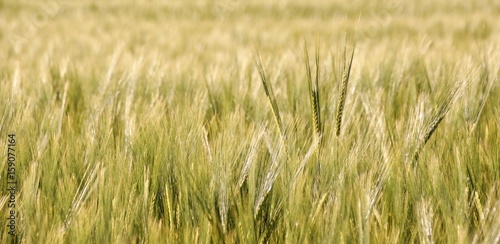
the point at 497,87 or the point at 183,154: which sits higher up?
the point at 497,87

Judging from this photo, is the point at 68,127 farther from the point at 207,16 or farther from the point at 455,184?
the point at 207,16

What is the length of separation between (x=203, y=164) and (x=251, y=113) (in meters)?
0.47

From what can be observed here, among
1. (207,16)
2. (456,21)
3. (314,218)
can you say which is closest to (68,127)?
(314,218)

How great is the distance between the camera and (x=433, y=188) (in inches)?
29.3

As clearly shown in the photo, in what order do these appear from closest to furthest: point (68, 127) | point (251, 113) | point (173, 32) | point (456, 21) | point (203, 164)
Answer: point (203, 164) < point (68, 127) < point (251, 113) < point (173, 32) < point (456, 21)

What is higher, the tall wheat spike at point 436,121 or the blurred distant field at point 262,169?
the tall wheat spike at point 436,121

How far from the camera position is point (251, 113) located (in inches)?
49.6

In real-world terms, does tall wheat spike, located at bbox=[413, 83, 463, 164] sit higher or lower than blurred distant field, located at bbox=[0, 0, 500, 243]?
higher

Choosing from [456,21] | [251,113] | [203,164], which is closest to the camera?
[203,164]

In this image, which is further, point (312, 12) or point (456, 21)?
point (312, 12)

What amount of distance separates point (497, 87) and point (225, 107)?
66 centimetres

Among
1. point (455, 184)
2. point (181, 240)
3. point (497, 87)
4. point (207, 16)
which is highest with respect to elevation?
point (207, 16)

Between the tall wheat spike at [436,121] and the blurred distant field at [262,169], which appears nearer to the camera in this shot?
the blurred distant field at [262,169]

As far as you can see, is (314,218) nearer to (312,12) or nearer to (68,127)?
(68,127)
